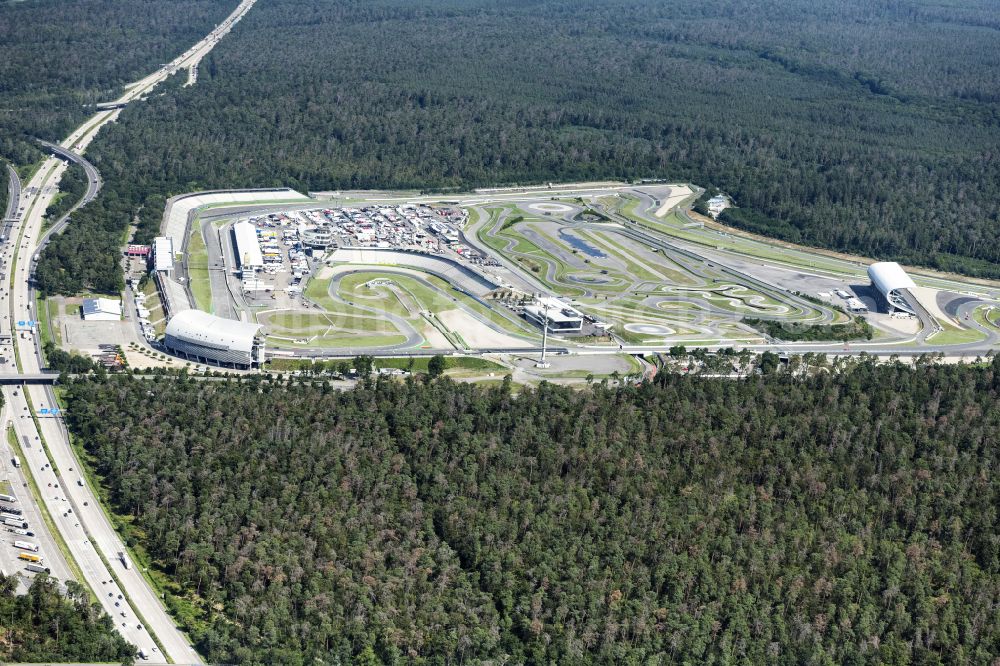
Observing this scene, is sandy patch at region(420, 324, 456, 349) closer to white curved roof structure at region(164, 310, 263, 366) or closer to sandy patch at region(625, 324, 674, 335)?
white curved roof structure at region(164, 310, 263, 366)

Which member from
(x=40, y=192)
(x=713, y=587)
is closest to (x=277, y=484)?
(x=713, y=587)

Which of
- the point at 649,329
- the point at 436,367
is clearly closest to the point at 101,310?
the point at 436,367

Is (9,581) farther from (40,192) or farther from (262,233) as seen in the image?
(40,192)

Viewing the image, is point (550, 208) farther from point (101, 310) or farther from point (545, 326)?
point (101, 310)

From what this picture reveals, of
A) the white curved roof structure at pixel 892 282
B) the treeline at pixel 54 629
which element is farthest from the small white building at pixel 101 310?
the white curved roof structure at pixel 892 282

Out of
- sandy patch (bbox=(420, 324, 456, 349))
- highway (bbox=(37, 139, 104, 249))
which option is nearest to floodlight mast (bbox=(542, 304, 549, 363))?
sandy patch (bbox=(420, 324, 456, 349))

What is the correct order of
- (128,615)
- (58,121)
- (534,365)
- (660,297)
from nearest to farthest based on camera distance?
(128,615) < (534,365) < (660,297) < (58,121)

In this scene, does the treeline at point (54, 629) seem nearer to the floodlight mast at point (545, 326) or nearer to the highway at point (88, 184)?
the floodlight mast at point (545, 326)
